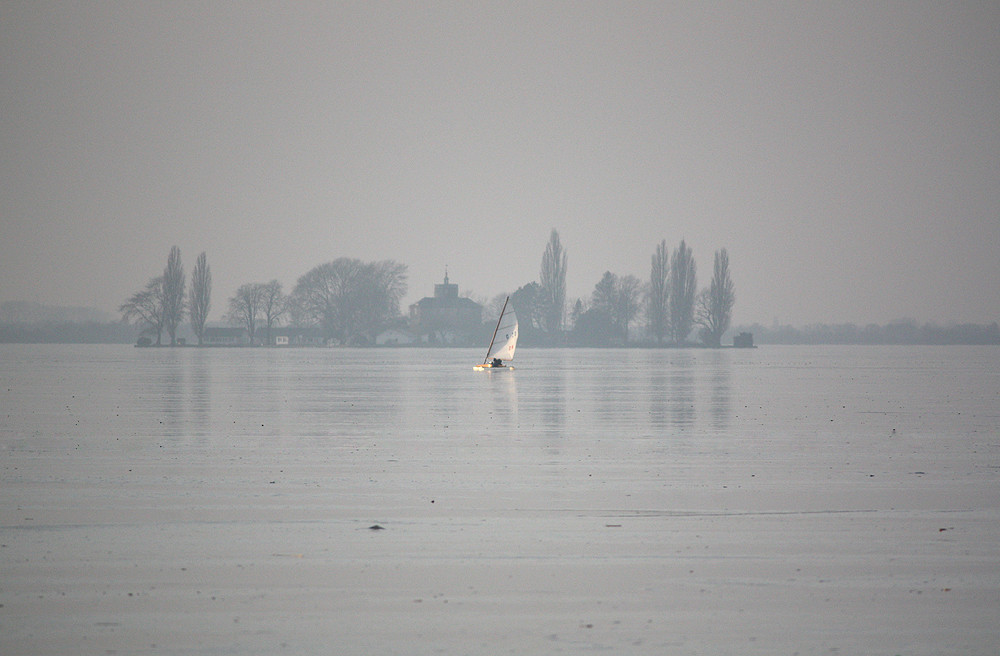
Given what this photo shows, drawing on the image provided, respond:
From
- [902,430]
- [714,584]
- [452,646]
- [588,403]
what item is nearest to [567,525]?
[714,584]

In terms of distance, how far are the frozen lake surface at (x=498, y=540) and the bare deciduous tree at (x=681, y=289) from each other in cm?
15323

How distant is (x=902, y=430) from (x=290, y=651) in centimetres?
1875

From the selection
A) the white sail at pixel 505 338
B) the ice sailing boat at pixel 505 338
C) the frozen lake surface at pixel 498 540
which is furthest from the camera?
the white sail at pixel 505 338

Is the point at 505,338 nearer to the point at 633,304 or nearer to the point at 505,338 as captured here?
the point at 505,338

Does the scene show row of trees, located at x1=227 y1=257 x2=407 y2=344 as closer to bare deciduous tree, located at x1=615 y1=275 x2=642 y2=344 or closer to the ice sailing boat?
bare deciduous tree, located at x1=615 y1=275 x2=642 y2=344

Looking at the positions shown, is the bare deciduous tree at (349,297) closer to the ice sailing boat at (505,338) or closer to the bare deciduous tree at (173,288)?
the bare deciduous tree at (173,288)

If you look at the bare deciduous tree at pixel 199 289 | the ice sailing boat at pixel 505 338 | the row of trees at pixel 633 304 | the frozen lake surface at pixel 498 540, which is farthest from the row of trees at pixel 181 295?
the frozen lake surface at pixel 498 540

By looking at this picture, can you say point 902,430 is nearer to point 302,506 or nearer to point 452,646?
point 302,506

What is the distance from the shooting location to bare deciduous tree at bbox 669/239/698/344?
175 m

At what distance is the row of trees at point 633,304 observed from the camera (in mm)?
175250

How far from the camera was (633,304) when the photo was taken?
19262cm

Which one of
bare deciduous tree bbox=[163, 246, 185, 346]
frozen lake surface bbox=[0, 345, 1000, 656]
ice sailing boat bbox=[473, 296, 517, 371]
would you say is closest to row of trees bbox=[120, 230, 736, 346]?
bare deciduous tree bbox=[163, 246, 185, 346]

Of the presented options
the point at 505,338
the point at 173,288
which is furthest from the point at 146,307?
the point at 505,338

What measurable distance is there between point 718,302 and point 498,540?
562 feet
